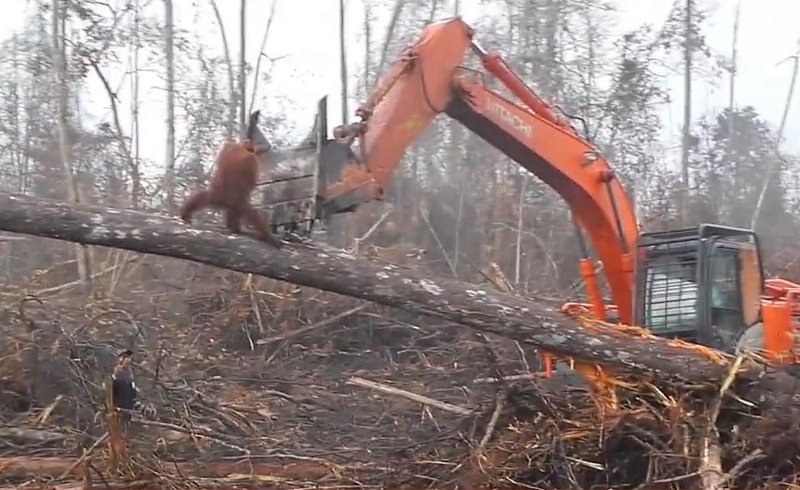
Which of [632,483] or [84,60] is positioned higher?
[84,60]

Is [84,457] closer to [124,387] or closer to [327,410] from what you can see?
[124,387]

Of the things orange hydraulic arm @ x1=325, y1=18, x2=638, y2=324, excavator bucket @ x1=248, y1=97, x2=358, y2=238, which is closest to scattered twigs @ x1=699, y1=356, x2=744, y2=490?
orange hydraulic arm @ x1=325, y1=18, x2=638, y2=324

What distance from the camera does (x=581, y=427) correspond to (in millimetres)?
6176

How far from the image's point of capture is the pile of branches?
6.10 m

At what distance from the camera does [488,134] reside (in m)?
7.68

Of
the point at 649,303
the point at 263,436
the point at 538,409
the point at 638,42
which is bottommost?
the point at 263,436

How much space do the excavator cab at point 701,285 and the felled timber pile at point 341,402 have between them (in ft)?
3.95

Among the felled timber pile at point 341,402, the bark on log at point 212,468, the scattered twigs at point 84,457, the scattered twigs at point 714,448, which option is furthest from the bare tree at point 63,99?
the scattered twigs at point 714,448

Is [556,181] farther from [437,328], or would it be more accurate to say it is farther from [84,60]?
[84,60]

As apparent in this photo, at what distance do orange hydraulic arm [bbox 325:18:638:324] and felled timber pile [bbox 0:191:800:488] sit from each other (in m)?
0.99

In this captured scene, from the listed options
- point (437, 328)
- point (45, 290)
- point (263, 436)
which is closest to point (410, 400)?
point (263, 436)

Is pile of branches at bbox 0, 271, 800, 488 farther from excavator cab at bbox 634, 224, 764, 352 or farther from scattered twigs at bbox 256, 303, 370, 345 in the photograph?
excavator cab at bbox 634, 224, 764, 352

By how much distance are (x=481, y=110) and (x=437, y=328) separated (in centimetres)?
495

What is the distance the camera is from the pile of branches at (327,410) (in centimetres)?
610
